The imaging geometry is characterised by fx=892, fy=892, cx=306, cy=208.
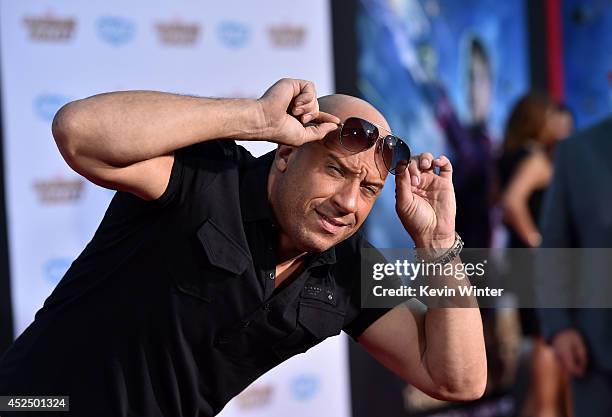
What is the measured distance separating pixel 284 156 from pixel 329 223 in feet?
0.75

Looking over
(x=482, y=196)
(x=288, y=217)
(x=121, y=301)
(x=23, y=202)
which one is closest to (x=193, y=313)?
(x=121, y=301)

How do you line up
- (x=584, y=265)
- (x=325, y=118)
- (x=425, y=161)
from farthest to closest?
(x=584, y=265) → (x=425, y=161) → (x=325, y=118)

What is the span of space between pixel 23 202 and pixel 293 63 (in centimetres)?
177

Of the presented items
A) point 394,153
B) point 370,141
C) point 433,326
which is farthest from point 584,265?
point 370,141

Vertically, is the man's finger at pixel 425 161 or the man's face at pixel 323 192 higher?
the man's finger at pixel 425 161

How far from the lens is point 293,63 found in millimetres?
5008

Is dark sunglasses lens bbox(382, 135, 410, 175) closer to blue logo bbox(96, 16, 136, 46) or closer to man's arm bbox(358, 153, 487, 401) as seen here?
man's arm bbox(358, 153, 487, 401)

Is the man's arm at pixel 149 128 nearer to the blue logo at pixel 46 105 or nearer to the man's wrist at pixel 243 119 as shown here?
the man's wrist at pixel 243 119

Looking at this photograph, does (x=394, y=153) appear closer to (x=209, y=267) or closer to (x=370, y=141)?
(x=370, y=141)

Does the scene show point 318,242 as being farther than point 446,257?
No

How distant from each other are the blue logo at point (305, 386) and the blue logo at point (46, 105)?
6.69 ft

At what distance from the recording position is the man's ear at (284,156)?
2.37 metres

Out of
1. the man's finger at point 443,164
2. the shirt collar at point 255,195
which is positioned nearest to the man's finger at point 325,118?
the shirt collar at point 255,195

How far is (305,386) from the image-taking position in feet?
16.6
